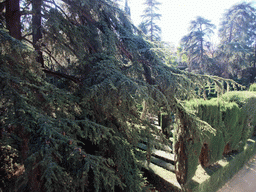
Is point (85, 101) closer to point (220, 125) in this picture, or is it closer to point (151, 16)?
point (220, 125)

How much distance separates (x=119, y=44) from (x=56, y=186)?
2.20m

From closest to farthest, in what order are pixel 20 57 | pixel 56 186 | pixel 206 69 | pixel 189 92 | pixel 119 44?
pixel 56 186, pixel 20 57, pixel 189 92, pixel 119 44, pixel 206 69

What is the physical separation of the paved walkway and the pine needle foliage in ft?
9.25

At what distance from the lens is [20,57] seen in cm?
150

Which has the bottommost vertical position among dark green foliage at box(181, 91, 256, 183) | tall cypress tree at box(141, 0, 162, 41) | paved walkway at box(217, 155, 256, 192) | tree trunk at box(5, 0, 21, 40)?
paved walkway at box(217, 155, 256, 192)

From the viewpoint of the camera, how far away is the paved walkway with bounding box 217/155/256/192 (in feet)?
16.5

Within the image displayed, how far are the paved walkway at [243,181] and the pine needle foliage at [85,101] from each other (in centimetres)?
282

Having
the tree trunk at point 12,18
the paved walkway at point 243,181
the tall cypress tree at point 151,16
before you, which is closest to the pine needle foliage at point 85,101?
the tree trunk at point 12,18

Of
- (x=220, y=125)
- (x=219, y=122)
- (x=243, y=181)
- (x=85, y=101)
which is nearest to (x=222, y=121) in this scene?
(x=220, y=125)

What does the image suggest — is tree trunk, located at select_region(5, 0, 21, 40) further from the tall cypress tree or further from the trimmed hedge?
the tall cypress tree

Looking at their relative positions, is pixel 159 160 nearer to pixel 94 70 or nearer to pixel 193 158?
pixel 193 158

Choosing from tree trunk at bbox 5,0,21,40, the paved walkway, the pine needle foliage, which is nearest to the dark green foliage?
the pine needle foliage

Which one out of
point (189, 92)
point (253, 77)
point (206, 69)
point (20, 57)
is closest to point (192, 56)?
point (206, 69)

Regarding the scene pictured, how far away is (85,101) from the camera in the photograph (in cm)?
189
